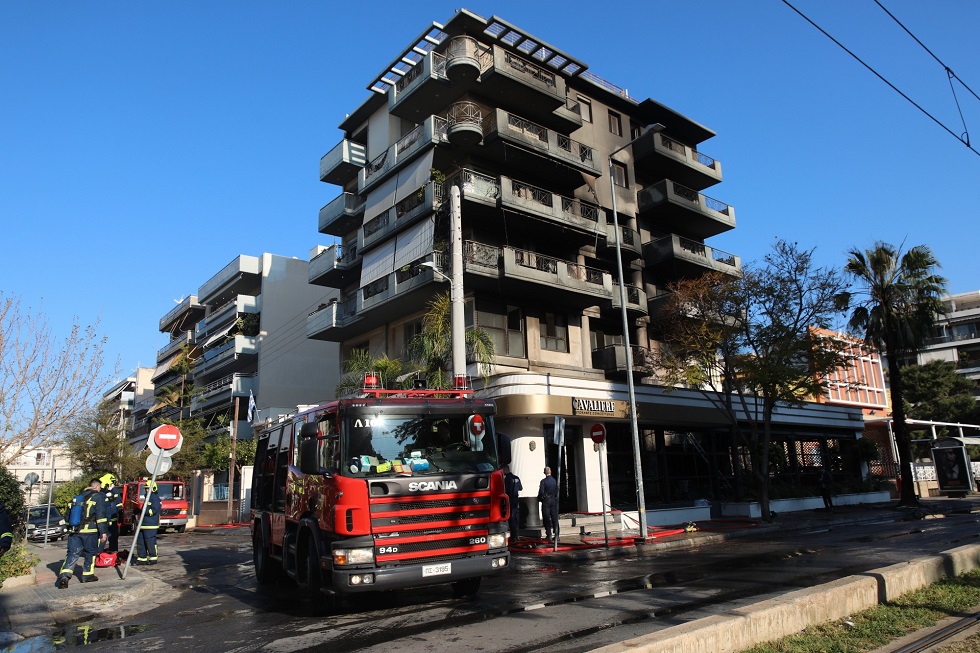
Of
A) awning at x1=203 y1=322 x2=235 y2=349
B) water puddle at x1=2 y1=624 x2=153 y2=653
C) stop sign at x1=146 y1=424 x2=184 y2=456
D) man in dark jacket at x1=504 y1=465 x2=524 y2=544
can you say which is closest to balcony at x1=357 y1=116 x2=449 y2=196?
man in dark jacket at x1=504 y1=465 x2=524 y2=544

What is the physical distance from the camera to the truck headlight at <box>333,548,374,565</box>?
8.20 meters

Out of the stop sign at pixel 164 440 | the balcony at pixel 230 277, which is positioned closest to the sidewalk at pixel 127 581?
the stop sign at pixel 164 440

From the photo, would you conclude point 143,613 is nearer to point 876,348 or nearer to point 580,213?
point 580,213

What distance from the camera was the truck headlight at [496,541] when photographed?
29.9 ft

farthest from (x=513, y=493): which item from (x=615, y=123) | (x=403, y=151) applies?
(x=615, y=123)

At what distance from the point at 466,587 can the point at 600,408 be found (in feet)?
48.6

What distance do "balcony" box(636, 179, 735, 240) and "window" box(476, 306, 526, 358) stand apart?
10.4 metres

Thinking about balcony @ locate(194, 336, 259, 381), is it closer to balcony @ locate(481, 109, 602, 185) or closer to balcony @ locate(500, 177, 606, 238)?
balcony @ locate(481, 109, 602, 185)

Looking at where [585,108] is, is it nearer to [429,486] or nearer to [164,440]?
[164,440]

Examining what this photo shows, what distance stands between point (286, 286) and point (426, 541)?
132ft

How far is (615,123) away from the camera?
3481 centimetres

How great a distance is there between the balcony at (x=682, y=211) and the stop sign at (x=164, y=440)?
25505mm

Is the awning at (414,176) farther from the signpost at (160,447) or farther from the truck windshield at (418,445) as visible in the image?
the truck windshield at (418,445)

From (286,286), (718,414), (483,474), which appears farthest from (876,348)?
(286,286)
